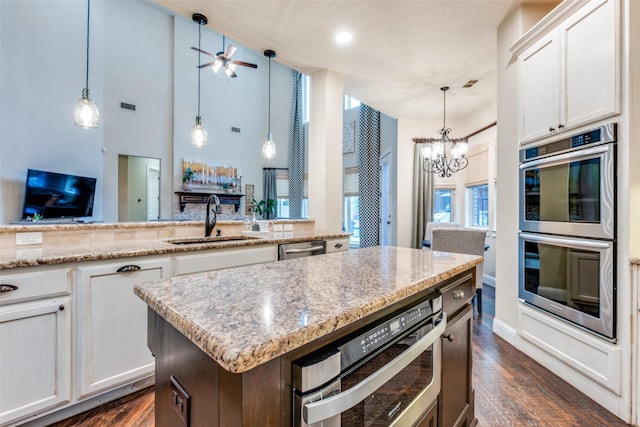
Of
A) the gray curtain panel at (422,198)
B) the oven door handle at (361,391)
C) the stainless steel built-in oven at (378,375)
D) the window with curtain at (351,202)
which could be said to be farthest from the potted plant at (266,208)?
the oven door handle at (361,391)

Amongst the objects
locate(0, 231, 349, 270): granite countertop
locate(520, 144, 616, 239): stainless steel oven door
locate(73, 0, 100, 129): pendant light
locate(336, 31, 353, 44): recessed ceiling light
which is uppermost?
locate(336, 31, 353, 44): recessed ceiling light

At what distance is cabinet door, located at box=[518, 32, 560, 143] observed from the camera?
218cm

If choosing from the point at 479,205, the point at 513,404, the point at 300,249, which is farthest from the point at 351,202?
the point at 513,404

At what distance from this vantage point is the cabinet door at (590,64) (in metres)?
1.78

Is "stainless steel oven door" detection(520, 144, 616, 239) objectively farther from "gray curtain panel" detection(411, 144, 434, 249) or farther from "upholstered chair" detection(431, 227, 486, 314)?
"gray curtain panel" detection(411, 144, 434, 249)

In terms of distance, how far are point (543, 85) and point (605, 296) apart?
1.59m

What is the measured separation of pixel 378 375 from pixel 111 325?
1712 millimetres

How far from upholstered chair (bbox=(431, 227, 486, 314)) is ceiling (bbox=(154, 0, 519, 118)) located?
6.80 ft

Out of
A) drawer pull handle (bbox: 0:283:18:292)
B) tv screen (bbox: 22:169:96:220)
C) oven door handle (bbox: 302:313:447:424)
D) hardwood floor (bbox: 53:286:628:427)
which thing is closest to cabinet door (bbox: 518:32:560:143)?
hardwood floor (bbox: 53:286:628:427)

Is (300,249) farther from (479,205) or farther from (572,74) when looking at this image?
(479,205)

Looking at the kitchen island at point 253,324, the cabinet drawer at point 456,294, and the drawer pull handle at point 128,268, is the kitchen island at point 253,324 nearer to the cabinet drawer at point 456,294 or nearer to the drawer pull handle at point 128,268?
the cabinet drawer at point 456,294

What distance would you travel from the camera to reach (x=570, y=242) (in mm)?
2018

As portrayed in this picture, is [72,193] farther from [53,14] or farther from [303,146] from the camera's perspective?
[303,146]

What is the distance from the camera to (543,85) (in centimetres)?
229
